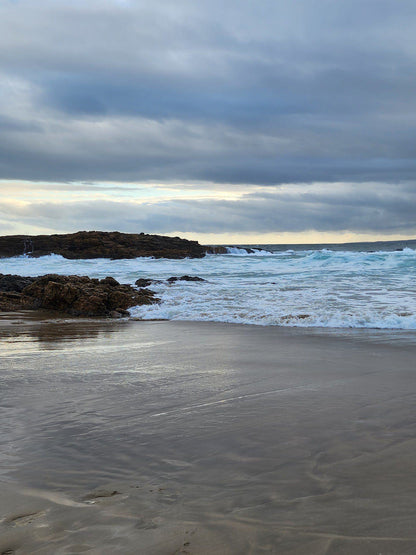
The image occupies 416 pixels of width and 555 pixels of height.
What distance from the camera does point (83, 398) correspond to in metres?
3.78

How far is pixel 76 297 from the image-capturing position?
11617 mm

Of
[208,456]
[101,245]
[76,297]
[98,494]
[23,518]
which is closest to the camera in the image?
[23,518]

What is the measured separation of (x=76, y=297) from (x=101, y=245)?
120 feet

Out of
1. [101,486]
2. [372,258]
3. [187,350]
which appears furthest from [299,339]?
[372,258]

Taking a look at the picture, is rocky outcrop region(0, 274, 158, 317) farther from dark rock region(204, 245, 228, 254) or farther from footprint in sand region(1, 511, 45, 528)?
dark rock region(204, 245, 228, 254)

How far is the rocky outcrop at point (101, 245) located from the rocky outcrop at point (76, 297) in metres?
31.1

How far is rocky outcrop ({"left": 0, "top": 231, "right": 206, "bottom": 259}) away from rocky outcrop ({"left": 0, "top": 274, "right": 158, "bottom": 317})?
31.1m

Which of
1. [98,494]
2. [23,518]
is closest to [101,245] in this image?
[98,494]

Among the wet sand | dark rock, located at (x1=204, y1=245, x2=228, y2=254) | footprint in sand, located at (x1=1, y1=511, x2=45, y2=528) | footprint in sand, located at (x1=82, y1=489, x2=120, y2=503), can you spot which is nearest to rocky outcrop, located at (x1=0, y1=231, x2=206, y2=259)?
dark rock, located at (x1=204, y1=245, x2=228, y2=254)

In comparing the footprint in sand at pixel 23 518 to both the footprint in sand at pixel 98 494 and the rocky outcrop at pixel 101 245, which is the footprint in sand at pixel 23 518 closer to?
the footprint in sand at pixel 98 494

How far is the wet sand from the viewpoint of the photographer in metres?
1.83

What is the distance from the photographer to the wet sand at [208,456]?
183cm

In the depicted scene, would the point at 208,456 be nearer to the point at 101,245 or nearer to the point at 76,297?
the point at 76,297

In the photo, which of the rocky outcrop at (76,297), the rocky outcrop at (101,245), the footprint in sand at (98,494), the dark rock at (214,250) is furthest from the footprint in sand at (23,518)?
Result: the dark rock at (214,250)
